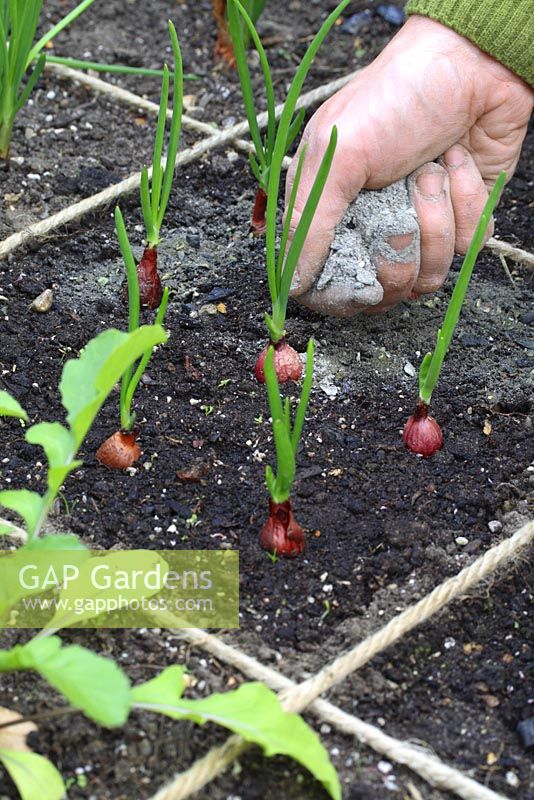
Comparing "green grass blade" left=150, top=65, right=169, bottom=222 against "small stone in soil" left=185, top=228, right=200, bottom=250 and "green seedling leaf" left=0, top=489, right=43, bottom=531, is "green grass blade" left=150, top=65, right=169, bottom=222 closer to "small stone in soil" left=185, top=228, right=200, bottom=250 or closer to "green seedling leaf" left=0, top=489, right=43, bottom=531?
"small stone in soil" left=185, top=228, right=200, bottom=250

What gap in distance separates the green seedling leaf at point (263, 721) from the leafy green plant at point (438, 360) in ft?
1.99

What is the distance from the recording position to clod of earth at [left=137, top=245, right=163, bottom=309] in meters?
2.04

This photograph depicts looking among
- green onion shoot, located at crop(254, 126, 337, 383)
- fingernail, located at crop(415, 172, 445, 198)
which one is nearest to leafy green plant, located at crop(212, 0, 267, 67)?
fingernail, located at crop(415, 172, 445, 198)

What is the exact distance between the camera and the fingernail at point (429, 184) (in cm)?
193

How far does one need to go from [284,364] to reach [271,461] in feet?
0.71

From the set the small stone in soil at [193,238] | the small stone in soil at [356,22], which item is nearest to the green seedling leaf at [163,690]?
the small stone in soil at [193,238]

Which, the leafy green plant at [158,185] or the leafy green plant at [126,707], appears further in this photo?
the leafy green plant at [158,185]

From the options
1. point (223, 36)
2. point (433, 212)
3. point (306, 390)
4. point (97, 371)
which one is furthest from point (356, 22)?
point (97, 371)

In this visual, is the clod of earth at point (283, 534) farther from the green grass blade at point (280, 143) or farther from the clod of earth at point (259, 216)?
the clod of earth at point (259, 216)

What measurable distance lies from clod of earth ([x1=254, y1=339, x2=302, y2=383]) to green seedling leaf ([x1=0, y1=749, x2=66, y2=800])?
85 centimetres

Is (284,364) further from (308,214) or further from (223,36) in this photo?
(223,36)

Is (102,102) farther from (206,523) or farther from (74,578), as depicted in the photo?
(74,578)

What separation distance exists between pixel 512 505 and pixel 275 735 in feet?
A: 2.20

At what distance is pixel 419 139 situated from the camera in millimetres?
1892
